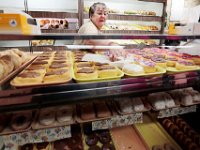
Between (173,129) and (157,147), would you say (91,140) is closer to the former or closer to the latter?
(157,147)

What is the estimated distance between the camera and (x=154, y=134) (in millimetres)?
1505

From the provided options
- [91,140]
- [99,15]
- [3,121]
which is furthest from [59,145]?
[99,15]

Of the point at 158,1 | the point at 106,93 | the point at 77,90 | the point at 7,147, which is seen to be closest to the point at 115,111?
the point at 106,93

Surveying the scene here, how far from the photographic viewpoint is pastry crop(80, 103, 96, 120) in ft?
3.55

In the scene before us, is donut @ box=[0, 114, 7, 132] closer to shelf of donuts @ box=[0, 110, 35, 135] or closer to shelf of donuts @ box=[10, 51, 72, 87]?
shelf of donuts @ box=[0, 110, 35, 135]

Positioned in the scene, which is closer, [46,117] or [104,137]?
[46,117]

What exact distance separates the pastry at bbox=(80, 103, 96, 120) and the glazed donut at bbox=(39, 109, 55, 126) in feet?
0.61

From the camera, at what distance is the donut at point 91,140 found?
1.34m

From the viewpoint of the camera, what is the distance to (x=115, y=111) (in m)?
1.16

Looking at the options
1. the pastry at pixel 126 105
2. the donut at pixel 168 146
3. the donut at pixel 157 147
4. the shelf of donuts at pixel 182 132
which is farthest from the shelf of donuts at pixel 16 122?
the shelf of donuts at pixel 182 132

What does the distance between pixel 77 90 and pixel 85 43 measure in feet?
2.09

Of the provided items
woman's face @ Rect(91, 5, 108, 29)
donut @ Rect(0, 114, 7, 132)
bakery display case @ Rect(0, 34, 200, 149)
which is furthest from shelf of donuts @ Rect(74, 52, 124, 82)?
woman's face @ Rect(91, 5, 108, 29)

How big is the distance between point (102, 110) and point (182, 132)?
33.4 inches

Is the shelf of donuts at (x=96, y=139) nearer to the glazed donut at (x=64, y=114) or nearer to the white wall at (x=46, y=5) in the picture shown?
the glazed donut at (x=64, y=114)
